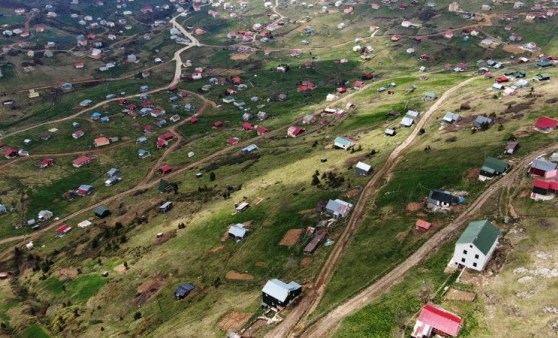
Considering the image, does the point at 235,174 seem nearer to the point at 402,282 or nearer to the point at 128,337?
the point at 128,337

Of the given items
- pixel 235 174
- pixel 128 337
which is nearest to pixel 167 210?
pixel 235 174

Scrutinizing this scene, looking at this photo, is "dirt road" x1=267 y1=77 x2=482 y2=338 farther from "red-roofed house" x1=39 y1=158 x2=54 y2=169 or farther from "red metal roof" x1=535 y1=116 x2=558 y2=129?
"red-roofed house" x1=39 y1=158 x2=54 y2=169

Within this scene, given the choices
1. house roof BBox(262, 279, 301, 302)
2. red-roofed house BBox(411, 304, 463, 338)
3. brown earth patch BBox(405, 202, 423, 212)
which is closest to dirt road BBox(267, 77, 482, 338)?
house roof BBox(262, 279, 301, 302)

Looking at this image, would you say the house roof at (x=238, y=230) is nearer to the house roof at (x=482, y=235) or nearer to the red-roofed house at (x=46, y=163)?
the house roof at (x=482, y=235)

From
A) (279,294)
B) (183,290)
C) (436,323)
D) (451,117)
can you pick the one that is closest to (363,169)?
(451,117)

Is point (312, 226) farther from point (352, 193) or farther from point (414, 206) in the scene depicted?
point (414, 206)
